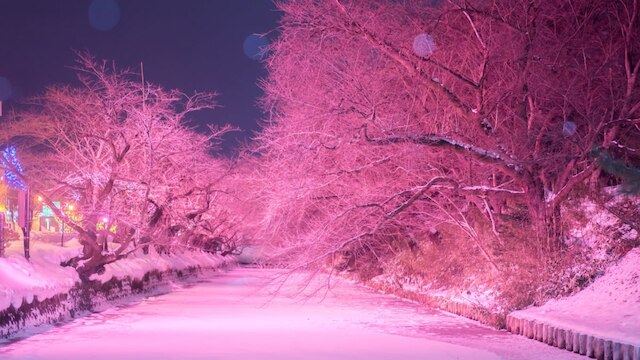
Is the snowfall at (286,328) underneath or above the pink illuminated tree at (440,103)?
underneath

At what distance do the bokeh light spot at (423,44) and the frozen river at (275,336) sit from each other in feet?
22.3

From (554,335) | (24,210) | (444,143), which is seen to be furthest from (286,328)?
(24,210)

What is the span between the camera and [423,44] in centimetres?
1822

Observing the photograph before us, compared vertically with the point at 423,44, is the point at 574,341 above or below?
below

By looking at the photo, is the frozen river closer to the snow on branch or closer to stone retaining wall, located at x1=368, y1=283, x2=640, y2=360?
stone retaining wall, located at x1=368, y1=283, x2=640, y2=360

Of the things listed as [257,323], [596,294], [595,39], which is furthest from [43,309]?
[595,39]

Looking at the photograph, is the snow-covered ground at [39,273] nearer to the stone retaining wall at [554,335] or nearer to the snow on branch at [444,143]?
the snow on branch at [444,143]

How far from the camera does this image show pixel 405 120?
1964 cm

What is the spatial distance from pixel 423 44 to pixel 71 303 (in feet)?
39.4

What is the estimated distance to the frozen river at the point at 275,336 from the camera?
39.8 ft

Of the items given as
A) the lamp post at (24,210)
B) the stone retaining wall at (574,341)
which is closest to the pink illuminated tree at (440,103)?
the stone retaining wall at (574,341)

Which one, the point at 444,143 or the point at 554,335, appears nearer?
the point at 554,335

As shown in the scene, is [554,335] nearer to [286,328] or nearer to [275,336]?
[275,336]

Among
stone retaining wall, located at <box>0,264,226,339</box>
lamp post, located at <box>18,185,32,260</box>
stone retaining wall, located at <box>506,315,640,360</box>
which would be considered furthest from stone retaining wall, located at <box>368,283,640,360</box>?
lamp post, located at <box>18,185,32,260</box>
